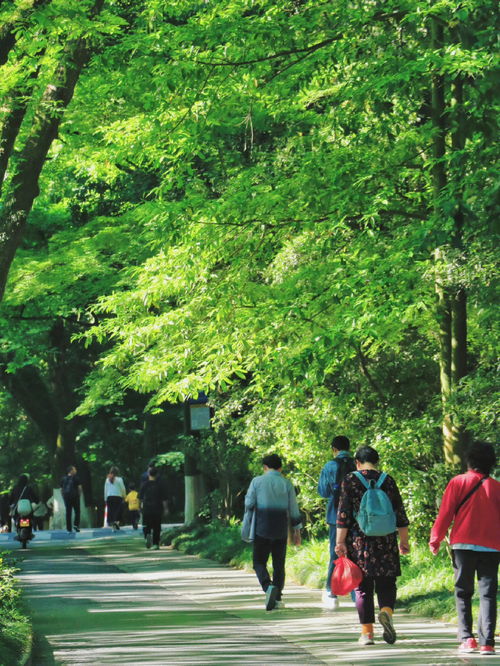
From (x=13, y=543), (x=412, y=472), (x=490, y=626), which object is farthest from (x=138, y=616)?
(x=13, y=543)

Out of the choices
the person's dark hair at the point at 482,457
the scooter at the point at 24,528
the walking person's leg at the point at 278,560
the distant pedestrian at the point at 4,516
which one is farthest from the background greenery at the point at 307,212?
the distant pedestrian at the point at 4,516

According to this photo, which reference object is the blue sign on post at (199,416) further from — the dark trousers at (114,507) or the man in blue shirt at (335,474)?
the man in blue shirt at (335,474)

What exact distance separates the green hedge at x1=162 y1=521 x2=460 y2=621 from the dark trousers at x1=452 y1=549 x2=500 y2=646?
6.20ft

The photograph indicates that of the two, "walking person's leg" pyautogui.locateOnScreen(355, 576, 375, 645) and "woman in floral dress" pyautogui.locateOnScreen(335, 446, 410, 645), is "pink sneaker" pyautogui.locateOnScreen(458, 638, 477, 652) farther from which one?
"walking person's leg" pyautogui.locateOnScreen(355, 576, 375, 645)

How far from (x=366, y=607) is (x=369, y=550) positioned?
0.49 meters

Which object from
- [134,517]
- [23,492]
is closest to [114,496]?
[134,517]

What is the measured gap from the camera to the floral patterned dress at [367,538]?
9914mm

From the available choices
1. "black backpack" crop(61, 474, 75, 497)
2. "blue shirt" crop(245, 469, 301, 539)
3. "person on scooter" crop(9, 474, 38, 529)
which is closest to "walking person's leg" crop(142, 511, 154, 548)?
"person on scooter" crop(9, 474, 38, 529)

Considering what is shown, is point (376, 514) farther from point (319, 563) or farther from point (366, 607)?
point (319, 563)

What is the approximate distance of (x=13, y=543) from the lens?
27594 mm

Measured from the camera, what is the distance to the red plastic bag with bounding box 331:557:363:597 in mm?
9742

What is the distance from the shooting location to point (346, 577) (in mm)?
9789

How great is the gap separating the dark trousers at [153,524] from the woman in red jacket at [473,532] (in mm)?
14104

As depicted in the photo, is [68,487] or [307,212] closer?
[307,212]
